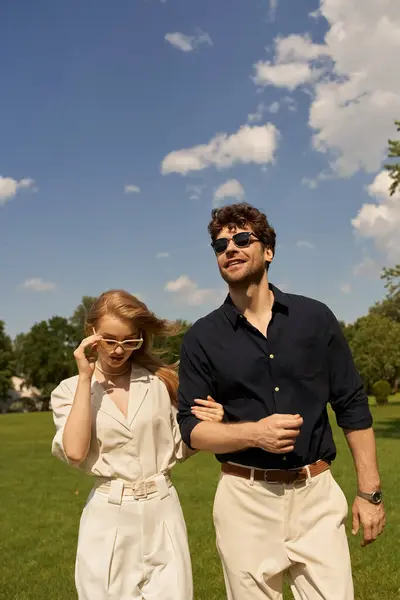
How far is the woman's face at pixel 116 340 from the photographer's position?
3.99 m

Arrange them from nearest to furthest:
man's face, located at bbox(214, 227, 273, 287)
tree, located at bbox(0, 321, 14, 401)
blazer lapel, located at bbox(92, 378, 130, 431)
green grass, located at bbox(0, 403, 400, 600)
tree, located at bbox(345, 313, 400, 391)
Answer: man's face, located at bbox(214, 227, 273, 287) < blazer lapel, located at bbox(92, 378, 130, 431) < green grass, located at bbox(0, 403, 400, 600) < tree, located at bbox(345, 313, 400, 391) < tree, located at bbox(0, 321, 14, 401)

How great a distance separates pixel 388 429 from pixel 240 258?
32.7 meters

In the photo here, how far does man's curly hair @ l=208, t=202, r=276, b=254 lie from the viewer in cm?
376

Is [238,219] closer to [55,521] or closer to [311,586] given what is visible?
[311,586]

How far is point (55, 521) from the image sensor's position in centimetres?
1161

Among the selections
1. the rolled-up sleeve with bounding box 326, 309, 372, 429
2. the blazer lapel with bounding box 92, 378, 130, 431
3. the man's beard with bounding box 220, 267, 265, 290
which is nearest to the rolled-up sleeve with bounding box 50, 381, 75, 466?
the blazer lapel with bounding box 92, 378, 130, 431

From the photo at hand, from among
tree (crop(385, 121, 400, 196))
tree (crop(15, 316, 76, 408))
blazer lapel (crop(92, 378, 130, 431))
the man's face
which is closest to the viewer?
the man's face

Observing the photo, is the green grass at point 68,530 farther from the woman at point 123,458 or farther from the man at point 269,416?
the man at point 269,416

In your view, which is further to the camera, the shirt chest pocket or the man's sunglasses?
the man's sunglasses

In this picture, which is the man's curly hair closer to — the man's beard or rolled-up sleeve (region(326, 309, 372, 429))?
the man's beard

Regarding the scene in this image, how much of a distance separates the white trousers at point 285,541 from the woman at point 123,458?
456 millimetres

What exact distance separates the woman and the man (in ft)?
0.72

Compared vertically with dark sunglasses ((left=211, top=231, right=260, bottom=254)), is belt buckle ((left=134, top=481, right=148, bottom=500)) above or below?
below

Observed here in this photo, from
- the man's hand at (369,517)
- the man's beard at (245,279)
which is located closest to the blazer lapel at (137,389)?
the man's beard at (245,279)
